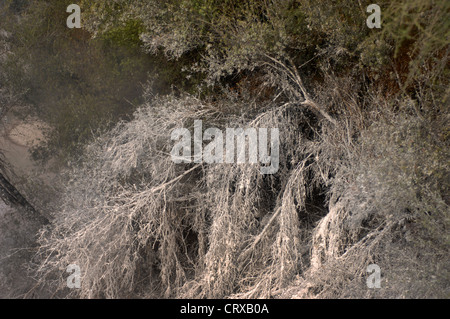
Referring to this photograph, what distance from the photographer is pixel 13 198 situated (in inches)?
263

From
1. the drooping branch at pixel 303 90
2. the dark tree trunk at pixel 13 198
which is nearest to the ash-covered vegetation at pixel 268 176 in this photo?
the drooping branch at pixel 303 90

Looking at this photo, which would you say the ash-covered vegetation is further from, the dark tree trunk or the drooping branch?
the dark tree trunk

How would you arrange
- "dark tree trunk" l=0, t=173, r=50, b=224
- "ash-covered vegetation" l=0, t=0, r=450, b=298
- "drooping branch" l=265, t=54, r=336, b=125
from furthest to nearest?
1. "dark tree trunk" l=0, t=173, r=50, b=224
2. "drooping branch" l=265, t=54, r=336, b=125
3. "ash-covered vegetation" l=0, t=0, r=450, b=298

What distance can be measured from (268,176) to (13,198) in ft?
12.2

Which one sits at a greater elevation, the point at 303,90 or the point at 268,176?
the point at 303,90

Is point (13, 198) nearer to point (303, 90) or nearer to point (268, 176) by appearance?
point (268, 176)

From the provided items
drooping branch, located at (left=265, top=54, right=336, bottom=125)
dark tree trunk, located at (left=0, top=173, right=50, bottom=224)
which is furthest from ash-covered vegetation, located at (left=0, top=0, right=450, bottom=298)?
dark tree trunk, located at (left=0, top=173, right=50, bottom=224)

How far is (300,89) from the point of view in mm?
5781

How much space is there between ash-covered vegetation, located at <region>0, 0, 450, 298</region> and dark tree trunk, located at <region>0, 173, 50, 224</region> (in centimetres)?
17

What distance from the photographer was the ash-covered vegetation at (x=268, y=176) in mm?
4512

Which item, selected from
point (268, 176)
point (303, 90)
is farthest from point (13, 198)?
point (303, 90)

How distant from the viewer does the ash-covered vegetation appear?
451 cm

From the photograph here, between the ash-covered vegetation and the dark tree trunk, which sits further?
the dark tree trunk

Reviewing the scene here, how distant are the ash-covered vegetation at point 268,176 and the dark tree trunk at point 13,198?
175 mm
